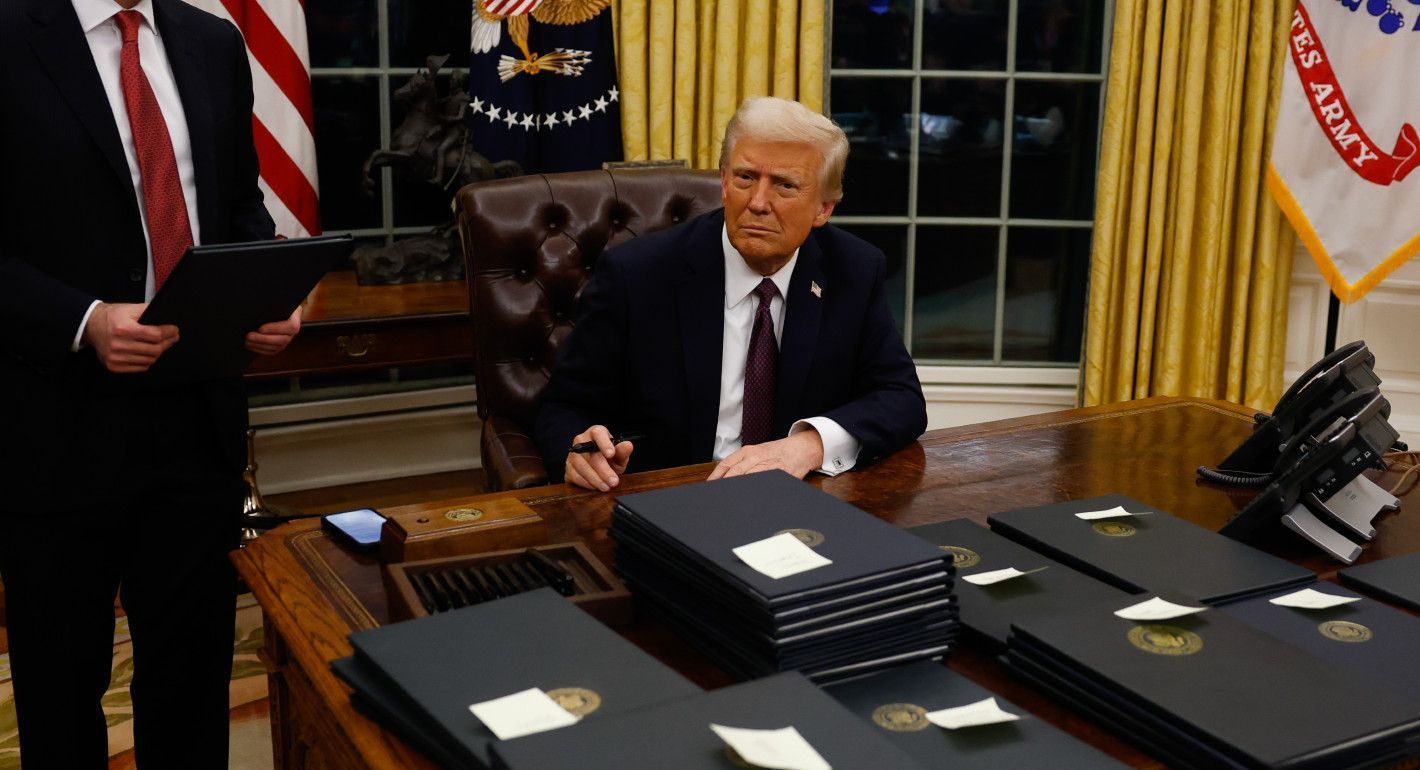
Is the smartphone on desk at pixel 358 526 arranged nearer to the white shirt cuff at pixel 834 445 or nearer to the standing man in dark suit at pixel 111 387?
the standing man in dark suit at pixel 111 387

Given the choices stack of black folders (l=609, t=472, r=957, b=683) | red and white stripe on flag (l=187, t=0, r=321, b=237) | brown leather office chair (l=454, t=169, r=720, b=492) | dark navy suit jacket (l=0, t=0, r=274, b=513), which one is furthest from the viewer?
red and white stripe on flag (l=187, t=0, r=321, b=237)

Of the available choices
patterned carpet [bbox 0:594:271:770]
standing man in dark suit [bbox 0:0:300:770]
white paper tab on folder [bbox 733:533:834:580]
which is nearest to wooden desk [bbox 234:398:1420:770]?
white paper tab on folder [bbox 733:533:834:580]

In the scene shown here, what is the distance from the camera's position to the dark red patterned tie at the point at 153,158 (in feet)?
6.73

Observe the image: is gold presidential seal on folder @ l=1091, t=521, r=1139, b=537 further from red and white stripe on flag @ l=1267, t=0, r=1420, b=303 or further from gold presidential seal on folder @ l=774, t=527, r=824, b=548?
red and white stripe on flag @ l=1267, t=0, r=1420, b=303

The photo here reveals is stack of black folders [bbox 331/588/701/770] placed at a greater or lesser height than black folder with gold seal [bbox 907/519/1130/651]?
greater

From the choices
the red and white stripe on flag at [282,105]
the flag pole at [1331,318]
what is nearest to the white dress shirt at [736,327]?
the red and white stripe on flag at [282,105]

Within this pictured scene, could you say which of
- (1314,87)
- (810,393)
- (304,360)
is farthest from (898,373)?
(1314,87)

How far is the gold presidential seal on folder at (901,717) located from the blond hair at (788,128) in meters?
1.25

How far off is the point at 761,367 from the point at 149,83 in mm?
1095

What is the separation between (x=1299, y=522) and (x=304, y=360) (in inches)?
92.8

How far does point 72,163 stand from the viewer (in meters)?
2.00

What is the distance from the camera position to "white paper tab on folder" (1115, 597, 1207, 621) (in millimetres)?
1373

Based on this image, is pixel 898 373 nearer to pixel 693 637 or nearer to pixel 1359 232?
pixel 693 637

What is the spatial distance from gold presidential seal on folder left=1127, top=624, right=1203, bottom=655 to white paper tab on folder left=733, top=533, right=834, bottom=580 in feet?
1.05
